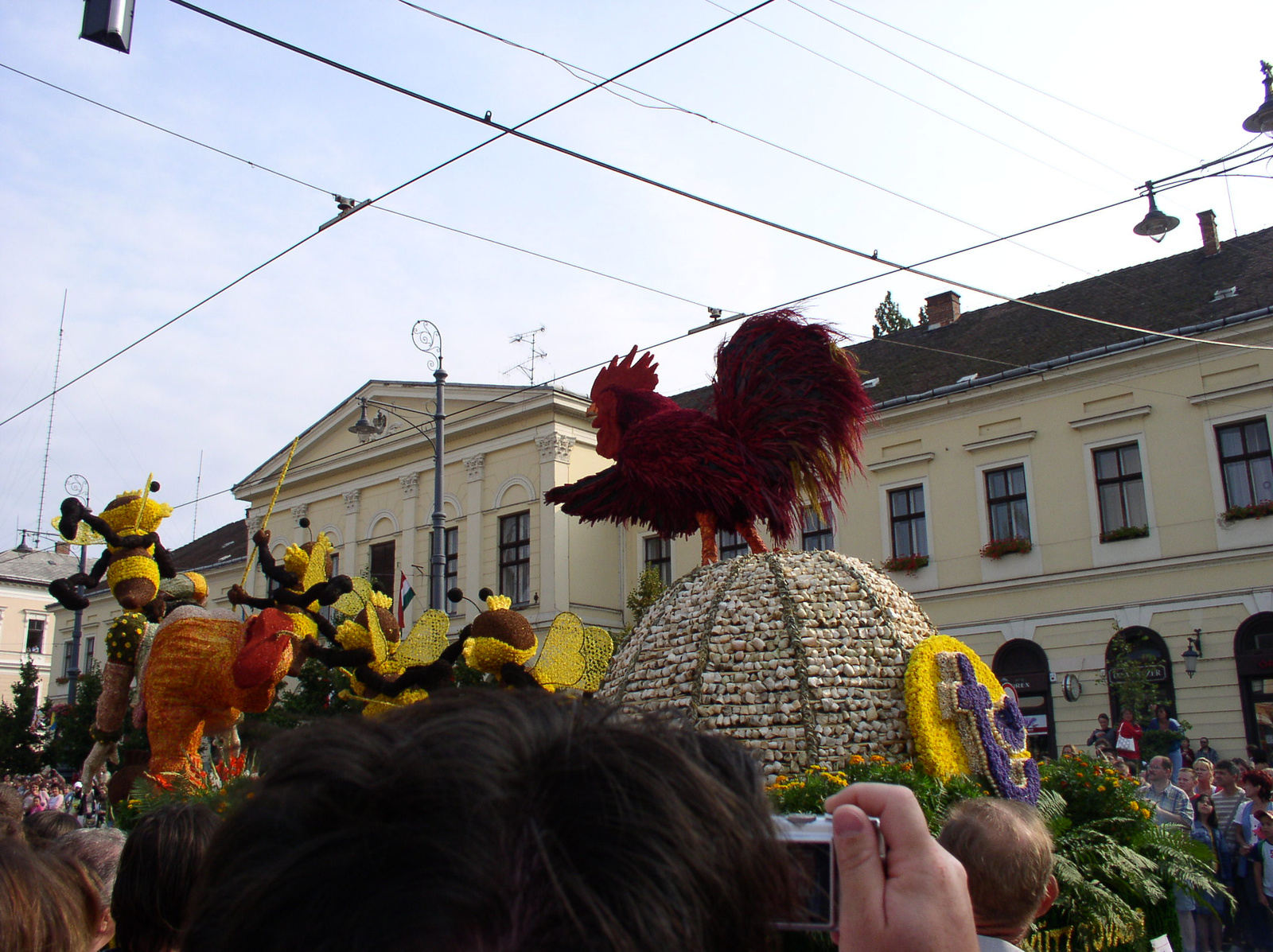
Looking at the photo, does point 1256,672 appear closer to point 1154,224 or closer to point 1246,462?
point 1246,462

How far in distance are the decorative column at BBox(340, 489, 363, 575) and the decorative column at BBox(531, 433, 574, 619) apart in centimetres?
680

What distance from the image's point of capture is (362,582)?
25.5 ft

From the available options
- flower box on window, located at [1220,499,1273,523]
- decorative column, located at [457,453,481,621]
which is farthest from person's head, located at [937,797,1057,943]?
decorative column, located at [457,453,481,621]

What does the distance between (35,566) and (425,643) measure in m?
49.1

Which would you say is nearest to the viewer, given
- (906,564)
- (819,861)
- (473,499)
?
(819,861)

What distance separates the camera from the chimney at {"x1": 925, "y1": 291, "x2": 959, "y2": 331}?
86.3ft

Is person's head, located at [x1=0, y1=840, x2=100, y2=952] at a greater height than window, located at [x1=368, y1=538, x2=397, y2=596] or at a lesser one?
lesser

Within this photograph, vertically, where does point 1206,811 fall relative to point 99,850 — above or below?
below

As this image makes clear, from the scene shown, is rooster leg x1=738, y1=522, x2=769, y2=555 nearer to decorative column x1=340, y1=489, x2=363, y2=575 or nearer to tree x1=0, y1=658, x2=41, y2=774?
tree x1=0, y1=658, x2=41, y2=774

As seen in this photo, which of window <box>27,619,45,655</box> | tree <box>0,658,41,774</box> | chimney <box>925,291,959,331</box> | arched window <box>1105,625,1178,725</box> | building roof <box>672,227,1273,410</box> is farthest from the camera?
window <box>27,619,45,655</box>

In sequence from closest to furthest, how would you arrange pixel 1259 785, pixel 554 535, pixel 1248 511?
pixel 1259 785 → pixel 1248 511 → pixel 554 535

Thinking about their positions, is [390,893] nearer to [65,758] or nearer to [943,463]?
[943,463]

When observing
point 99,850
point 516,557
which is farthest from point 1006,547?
point 99,850

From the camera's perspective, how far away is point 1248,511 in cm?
1806
